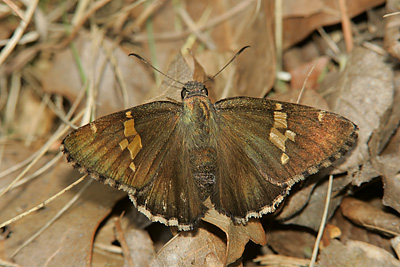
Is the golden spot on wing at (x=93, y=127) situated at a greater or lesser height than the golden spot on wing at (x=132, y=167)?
greater

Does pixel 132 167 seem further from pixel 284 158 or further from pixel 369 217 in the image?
pixel 369 217

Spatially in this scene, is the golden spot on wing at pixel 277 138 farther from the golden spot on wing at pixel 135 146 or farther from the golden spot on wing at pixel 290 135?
the golden spot on wing at pixel 135 146

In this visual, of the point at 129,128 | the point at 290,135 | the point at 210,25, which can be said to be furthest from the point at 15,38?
the point at 290,135

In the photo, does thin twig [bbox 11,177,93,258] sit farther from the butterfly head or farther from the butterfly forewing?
the butterfly head

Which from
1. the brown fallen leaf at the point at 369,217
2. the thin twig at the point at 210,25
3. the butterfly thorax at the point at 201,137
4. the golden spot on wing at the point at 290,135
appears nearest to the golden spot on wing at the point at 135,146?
the butterfly thorax at the point at 201,137

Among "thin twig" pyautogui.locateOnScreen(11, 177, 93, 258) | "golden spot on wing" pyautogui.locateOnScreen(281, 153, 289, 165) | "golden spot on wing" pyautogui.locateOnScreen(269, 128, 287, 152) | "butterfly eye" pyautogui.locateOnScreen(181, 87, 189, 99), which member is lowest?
"thin twig" pyautogui.locateOnScreen(11, 177, 93, 258)

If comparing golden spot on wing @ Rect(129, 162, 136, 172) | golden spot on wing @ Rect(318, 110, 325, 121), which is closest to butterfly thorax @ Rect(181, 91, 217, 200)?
golden spot on wing @ Rect(129, 162, 136, 172)
